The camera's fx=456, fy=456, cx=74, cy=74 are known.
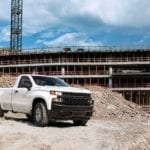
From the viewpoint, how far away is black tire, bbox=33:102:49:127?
660 inches

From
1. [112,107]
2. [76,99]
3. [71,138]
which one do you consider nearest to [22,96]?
[76,99]

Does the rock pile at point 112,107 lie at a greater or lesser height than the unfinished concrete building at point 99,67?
lesser

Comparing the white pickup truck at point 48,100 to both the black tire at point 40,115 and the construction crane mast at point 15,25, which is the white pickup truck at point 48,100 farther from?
the construction crane mast at point 15,25

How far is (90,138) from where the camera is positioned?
14.6 metres

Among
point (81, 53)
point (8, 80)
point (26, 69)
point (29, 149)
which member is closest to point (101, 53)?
point (81, 53)

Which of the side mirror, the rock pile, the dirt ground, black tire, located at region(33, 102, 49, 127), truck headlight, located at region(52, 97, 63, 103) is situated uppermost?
the side mirror

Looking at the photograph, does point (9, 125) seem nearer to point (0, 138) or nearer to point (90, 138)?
point (0, 138)

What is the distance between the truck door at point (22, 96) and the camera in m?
17.7

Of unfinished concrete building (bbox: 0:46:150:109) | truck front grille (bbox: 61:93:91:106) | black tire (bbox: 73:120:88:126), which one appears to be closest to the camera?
truck front grille (bbox: 61:93:91:106)

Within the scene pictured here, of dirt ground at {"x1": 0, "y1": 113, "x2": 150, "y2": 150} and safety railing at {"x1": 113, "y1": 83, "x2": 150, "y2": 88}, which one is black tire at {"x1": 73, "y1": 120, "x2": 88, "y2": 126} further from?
safety railing at {"x1": 113, "y1": 83, "x2": 150, "y2": 88}

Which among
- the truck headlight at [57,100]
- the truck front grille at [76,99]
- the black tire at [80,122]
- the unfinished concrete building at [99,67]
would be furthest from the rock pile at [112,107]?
the truck headlight at [57,100]

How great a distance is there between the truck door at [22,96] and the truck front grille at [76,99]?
152 centimetres

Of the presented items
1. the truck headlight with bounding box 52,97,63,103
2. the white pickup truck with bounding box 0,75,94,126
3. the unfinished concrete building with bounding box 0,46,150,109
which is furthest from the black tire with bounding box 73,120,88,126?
the unfinished concrete building with bounding box 0,46,150,109

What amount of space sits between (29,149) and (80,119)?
4.83 m
